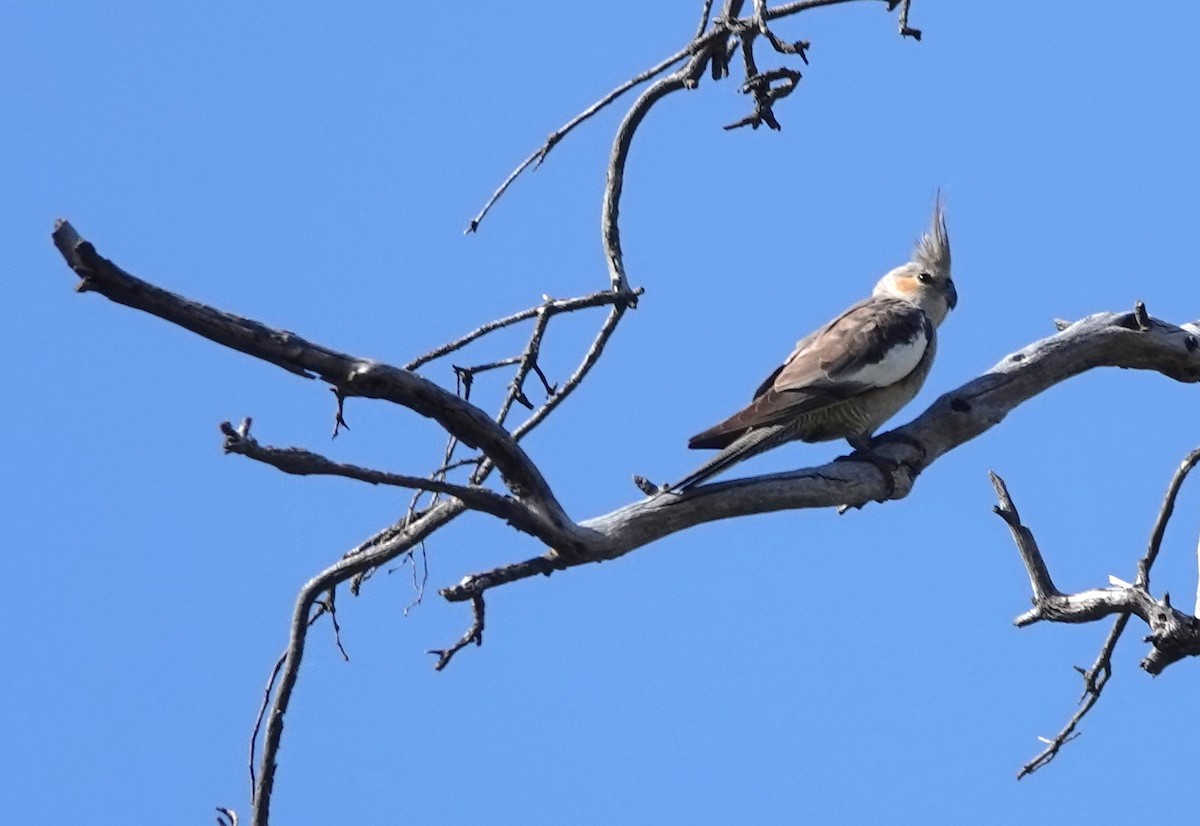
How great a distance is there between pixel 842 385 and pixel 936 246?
1.99 m

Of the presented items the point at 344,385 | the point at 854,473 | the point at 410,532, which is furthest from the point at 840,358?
the point at 344,385

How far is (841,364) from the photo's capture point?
7207 mm

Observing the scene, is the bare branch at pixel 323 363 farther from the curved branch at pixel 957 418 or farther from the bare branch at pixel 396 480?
the curved branch at pixel 957 418

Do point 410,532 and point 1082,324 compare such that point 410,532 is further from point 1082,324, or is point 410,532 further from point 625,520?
point 1082,324

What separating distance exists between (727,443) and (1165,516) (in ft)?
5.89

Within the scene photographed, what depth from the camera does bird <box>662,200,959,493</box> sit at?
6.41 metres

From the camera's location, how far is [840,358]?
726 centimetres

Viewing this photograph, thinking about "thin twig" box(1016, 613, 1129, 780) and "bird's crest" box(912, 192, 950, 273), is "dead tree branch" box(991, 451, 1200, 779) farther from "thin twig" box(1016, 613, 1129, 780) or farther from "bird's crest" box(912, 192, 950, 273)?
"bird's crest" box(912, 192, 950, 273)

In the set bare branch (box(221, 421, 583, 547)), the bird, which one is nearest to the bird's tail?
the bird

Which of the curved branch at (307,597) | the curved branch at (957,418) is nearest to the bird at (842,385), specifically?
the curved branch at (957,418)

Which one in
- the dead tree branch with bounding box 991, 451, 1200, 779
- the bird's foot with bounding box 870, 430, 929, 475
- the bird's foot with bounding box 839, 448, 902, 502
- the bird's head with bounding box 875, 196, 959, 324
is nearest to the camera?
the dead tree branch with bounding box 991, 451, 1200, 779

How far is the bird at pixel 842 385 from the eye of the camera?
6.41m

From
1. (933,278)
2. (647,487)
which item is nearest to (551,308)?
(647,487)

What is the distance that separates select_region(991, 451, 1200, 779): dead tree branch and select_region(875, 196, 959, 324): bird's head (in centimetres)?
303
